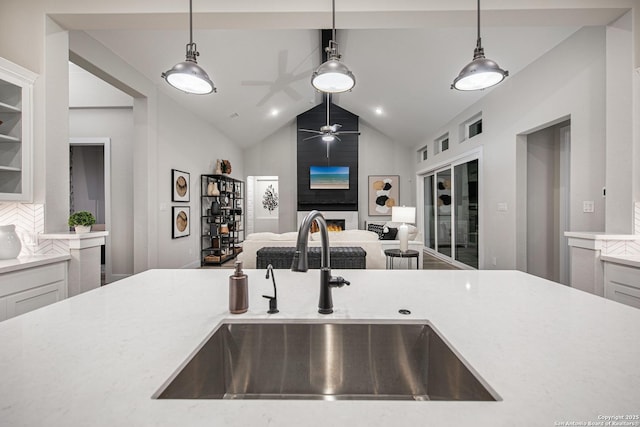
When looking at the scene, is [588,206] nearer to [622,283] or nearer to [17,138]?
[622,283]

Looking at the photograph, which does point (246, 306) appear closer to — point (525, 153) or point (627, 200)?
point (627, 200)

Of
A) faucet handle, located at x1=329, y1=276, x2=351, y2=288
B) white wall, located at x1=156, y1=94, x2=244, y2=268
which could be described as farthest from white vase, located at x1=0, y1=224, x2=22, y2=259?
faucet handle, located at x1=329, y1=276, x2=351, y2=288

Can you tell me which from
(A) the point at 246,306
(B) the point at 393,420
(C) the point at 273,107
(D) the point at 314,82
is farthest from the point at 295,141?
(B) the point at 393,420

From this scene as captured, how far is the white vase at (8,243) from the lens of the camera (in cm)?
207

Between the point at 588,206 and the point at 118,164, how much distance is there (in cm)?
600

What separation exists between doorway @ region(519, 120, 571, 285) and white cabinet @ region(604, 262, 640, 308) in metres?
1.67

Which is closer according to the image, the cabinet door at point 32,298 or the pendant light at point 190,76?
the pendant light at point 190,76

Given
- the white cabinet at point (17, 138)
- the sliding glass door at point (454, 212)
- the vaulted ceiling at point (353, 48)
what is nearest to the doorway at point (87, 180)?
the vaulted ceiling at point (353, 48)

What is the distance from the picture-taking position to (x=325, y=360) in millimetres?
910

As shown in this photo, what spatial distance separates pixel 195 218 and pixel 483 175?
16.6 ft

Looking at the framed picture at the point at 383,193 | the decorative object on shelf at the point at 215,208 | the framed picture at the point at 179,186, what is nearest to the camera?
the framed picture at the point at 179,186

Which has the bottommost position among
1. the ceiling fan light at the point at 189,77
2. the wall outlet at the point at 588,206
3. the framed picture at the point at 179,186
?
the wall outlet at the point at 588,206

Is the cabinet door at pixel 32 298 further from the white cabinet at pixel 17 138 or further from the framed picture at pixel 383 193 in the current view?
the framed picture at pixel 383 193

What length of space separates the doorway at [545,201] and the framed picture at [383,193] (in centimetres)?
440
